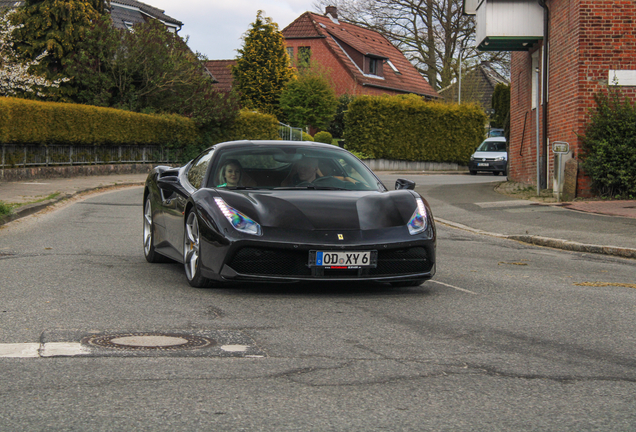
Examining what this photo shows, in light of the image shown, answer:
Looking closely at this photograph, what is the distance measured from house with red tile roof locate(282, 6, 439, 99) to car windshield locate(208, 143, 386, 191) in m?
49.6

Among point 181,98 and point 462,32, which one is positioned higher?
point 462,32

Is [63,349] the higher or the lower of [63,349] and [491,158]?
the lower

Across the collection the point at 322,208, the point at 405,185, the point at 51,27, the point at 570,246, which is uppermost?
the point at 51,27

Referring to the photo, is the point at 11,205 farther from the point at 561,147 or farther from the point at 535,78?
the point at 535,78

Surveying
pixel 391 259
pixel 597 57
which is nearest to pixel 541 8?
pixel 597 57

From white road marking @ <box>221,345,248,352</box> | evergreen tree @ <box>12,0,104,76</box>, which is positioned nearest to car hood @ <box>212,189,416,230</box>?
white road marking @ <box>221,345,248,352</box>

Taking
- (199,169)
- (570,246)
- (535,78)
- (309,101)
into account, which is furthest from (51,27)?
(199,169)

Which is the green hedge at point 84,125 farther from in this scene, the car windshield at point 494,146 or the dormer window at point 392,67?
the dormer window at point 392,67

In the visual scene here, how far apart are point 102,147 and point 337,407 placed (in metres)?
27.9

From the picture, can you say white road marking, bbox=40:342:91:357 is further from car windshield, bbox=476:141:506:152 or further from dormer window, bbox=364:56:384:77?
dormer window, bbox=364:56:384:77

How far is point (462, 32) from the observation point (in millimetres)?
54312

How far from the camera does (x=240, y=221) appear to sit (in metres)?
6.58

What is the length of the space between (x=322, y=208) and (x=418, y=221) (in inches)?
32.6

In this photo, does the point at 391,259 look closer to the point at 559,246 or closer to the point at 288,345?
the point at 288,345
